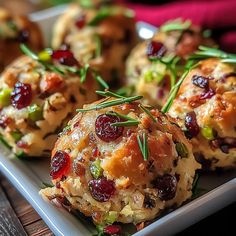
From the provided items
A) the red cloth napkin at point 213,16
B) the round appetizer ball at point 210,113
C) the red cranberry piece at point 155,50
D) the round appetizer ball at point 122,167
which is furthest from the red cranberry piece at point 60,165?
the red cloth napkin at point 213,16

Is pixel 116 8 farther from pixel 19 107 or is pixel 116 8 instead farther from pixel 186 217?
pixel 186 217

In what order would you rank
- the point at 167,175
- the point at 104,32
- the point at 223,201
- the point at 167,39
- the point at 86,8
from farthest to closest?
the point at 86,8, the point at 104,32, the point at 167,39, the point at 223,201, the point at 167,175

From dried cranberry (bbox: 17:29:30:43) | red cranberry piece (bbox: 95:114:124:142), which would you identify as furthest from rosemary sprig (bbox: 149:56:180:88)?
dried cranberry (bbox: 17:29:30:43)

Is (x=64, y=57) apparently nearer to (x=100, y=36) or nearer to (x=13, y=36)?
(x=100, y=36)

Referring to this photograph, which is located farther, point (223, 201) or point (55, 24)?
point (55, 24)

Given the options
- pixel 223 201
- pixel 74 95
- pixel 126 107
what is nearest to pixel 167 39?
pixel 74 95

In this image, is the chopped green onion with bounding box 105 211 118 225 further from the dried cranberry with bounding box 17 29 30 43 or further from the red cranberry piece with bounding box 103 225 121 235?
the dried cranberry with bounding box 17 29 30 43

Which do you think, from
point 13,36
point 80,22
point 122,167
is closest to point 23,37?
point 13,36

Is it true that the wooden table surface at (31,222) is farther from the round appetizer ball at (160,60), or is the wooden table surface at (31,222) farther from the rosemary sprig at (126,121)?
the round appetizer ball at (160,60)
